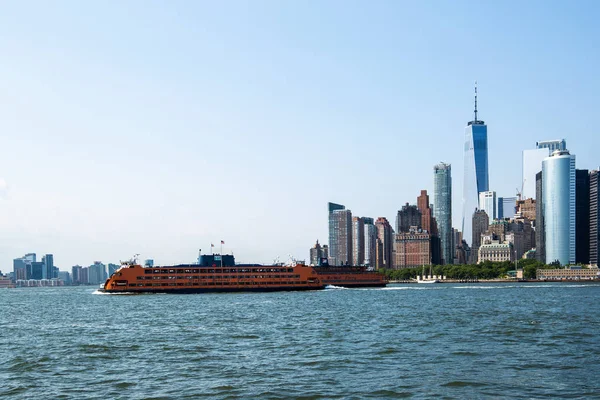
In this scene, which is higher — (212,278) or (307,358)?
A: (307,358)

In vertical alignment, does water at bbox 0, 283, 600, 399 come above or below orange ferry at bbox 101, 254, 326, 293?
above

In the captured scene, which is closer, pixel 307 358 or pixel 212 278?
pixel 307 358

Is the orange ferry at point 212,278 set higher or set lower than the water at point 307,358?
lower

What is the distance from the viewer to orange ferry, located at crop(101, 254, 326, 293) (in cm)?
17975

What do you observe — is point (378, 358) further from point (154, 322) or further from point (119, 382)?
point (154, 322)

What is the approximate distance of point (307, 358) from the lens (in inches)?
2026

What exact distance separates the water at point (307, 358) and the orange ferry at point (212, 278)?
309 ft

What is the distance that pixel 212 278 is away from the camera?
185000 mm

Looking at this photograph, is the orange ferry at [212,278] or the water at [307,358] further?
the orange ferry at [212,278]

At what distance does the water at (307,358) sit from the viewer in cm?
3994

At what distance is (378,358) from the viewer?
50750 millimetres

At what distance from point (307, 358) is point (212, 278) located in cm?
13596

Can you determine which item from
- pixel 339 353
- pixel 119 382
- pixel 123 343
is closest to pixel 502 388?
pixel 339 353

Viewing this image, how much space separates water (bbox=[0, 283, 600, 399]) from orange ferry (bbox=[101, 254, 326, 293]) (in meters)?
94.1
